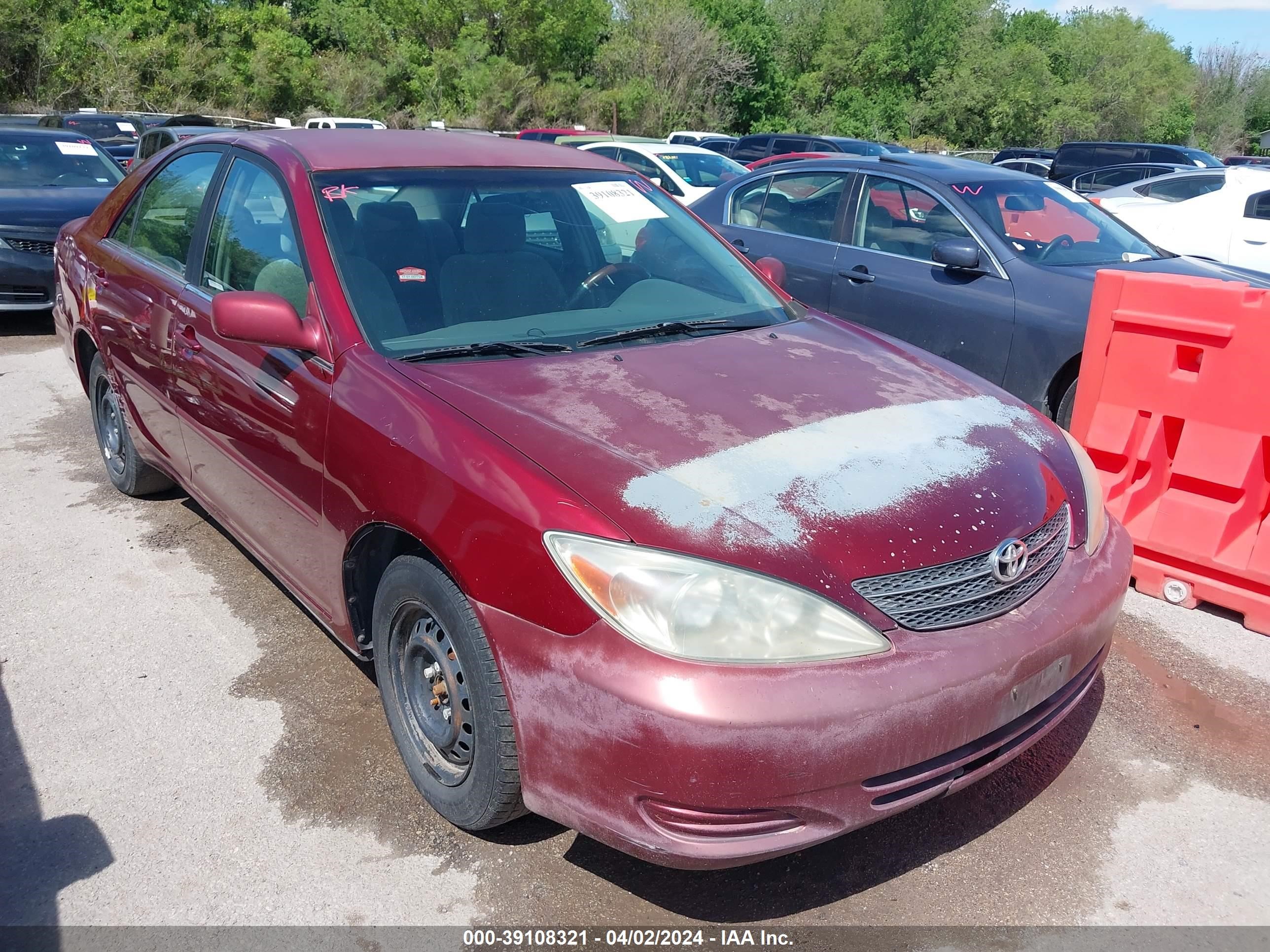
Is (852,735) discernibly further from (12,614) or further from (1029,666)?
(12,614)

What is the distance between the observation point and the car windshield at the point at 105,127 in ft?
67.6

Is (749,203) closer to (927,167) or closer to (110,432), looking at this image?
(927,167)

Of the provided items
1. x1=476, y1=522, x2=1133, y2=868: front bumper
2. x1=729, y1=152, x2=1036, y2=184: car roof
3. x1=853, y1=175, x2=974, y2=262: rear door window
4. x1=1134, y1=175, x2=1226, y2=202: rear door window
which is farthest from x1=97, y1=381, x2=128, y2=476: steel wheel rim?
x1=1134, y1=175, x2=1226, y2=202: rear door window

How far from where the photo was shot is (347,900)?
2.53m

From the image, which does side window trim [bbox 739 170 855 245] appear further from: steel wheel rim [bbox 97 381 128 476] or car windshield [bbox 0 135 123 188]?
car windshield [bbox 0 135 123 188]

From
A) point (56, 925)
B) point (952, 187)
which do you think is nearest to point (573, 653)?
point (56, 925)

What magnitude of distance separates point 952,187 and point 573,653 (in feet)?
16.2

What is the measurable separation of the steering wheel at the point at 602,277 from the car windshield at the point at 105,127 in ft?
66.3

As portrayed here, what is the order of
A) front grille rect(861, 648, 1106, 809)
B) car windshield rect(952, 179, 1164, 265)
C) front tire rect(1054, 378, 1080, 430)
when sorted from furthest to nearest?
car windshield rect(952, 179, 1164, 265) → front tire rect(1054, 378, 1080, 430) → front grille rect(861, 648, 1106, 809)

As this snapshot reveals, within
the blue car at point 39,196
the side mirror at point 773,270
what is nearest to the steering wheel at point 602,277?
the side mirror at point 773,270

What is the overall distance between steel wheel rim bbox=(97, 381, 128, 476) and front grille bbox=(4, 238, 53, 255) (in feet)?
14.4

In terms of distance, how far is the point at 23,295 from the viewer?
28.0ft

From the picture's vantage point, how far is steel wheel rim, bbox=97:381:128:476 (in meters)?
4.87

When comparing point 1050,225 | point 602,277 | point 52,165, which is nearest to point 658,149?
point 52,165
